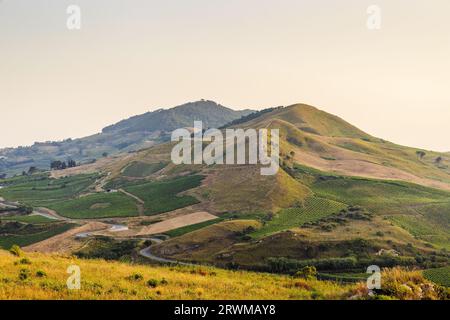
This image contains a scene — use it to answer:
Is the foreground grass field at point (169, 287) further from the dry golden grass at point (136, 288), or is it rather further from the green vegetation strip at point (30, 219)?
the green vegetation strip at point (30, 219)

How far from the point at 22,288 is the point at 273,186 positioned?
150781 mm

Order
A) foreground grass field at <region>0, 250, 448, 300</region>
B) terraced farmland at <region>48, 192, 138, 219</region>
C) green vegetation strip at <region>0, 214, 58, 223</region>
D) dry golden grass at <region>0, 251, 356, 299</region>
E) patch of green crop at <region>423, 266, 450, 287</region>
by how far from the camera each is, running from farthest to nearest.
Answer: terraced farmland at <region>48, 192, 138, 219</region> → green vegetation strip at <region>0, 214, 58, 223</region> → patch of green crop at <region>423, 266, 450, 287</region> → dry golden grass at <region>0, 251, 356, 299</region> → foreground grass field at <region>0, 250, 448, 300</region>

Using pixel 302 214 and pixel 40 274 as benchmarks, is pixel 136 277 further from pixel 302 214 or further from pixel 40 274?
pixel 302 214

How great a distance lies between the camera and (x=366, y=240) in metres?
118

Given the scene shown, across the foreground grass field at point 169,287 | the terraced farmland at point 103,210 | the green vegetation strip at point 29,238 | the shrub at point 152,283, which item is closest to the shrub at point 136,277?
the foreground grass field at point 169,287

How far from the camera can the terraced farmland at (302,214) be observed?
135 meters

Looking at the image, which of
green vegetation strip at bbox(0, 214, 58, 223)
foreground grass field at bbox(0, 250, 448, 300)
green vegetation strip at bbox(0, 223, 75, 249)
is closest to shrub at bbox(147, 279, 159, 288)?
foreground grass field at bbox(0, 250, 448, 300)

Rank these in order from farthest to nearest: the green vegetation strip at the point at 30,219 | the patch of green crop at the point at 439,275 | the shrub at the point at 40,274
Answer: the green vegetation strip at the point at 30,219 < the patch of green crop at the point at 439,275 < the shrub at the point at 40,274

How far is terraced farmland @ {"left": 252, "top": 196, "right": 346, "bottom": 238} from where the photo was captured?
13532cm

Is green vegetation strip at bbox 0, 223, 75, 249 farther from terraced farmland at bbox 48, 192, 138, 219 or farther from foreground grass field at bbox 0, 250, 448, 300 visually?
foreground grass field at bbox 0, 250, 448, 300

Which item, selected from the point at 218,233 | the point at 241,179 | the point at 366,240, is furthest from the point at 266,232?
the point at 241,179

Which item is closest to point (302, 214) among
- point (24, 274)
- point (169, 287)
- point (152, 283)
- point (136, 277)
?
point (136, 277)
